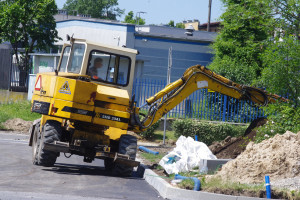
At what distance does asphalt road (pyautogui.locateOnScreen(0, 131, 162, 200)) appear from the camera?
8859mm

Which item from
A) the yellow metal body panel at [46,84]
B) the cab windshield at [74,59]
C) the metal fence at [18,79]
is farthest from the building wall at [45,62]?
the yellow metal body panel at [46,84]

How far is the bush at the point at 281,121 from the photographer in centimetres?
1345

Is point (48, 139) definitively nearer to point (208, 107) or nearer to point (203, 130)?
point (203, 130)

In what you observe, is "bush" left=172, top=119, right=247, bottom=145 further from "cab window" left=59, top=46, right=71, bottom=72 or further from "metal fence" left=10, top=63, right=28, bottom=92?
"metal fence" left=10, top=63, right=28, bottom=92

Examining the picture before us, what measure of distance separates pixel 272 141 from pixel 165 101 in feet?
15.1

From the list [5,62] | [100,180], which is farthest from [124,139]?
[5,62]

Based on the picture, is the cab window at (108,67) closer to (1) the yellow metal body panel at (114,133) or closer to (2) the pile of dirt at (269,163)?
(1) the yellow metal body panel at (114,133)

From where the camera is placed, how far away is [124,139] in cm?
1228

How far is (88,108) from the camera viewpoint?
1191 centimetres

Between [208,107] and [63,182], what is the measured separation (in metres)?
13.4

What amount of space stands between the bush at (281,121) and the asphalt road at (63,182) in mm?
3702

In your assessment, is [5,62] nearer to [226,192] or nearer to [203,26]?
[226,192]

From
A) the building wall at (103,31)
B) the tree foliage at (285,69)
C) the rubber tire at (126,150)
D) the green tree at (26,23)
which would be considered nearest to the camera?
the rubber tire at (126,150)

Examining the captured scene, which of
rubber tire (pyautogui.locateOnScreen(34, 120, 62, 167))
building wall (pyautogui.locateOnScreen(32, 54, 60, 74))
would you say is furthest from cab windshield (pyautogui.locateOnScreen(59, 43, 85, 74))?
building wall (pyautogui.locateOnScreen(32, 54, 60, 74))
